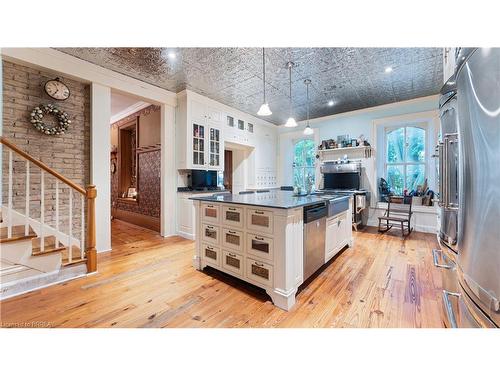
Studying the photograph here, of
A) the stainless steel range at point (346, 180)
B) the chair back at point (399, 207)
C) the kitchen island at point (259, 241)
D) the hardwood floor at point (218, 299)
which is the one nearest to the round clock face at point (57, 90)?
the hardwood floor at point (218, 299)

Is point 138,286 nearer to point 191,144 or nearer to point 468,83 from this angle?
point 191,144

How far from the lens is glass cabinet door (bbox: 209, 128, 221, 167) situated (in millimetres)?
4445

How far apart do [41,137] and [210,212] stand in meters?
2.55

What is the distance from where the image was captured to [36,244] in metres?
2.29

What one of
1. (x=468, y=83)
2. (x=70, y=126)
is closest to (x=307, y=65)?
(x=468, y=83)

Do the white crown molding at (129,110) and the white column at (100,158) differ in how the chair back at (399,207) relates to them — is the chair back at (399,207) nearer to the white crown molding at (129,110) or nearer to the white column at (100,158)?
the white column at (100,158)

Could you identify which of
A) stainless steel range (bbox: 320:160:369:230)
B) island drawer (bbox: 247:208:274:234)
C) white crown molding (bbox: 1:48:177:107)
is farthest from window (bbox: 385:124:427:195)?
white crown molding (bbox: 1:48:177:107)

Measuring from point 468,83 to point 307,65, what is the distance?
237cm

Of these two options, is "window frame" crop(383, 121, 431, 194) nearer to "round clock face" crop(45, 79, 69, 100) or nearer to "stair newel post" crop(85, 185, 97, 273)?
"stair newel post" crop(85, 185, 97, 273)

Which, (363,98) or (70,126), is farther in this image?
(363,98)

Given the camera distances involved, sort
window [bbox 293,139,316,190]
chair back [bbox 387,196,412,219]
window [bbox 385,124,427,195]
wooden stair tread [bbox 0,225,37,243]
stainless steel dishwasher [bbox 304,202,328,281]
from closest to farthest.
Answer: wooden stair tread [bbox 0,225,37,243]
stainless steel dishwasher [bbox 304,202,328,281]
chair back [bbox 387,196,412,219]
window [bbox 385,124,427,195]
window [bbox 293,139,316,190]

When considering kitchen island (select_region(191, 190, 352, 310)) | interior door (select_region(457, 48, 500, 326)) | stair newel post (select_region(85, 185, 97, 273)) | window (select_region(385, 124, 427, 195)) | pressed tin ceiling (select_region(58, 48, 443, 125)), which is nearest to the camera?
interior door (select_region(457, 48, 500, 326))

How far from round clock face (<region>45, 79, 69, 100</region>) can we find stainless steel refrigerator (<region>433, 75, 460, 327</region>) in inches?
169

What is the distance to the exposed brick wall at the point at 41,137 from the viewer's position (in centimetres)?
254
